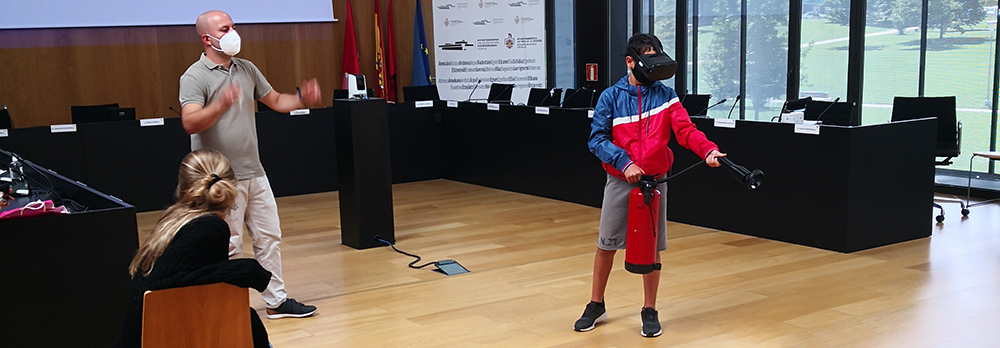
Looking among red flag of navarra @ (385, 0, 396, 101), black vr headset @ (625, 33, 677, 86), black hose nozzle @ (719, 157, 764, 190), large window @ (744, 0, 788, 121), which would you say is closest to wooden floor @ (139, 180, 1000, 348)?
black hose nozzle @ (719, 157, 764, 190)

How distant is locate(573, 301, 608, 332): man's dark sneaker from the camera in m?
4.34

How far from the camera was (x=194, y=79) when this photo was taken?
4.30 m

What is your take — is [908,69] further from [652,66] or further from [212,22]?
[212,22]

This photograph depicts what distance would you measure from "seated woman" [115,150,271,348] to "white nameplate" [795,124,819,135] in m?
4.38

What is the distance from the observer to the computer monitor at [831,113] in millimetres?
6352

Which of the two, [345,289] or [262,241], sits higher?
[262,241]

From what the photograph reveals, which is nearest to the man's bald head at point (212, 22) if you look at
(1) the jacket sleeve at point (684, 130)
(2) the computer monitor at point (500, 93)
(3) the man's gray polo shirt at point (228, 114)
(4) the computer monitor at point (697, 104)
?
(3) the man's gray polo shirt at point (228, 114)

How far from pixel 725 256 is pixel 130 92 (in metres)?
7.48

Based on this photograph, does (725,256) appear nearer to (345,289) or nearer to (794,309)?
(794,309)

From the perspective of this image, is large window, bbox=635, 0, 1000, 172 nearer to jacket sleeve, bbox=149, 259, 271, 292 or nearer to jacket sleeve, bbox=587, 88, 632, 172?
jacket sleeve, bbox=587, 88, 632, 172

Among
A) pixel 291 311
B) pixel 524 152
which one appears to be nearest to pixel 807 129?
pixel 524 152

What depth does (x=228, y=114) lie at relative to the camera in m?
4.40

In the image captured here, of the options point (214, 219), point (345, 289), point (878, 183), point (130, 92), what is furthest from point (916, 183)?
point (130, 92)

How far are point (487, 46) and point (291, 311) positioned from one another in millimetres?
6912
